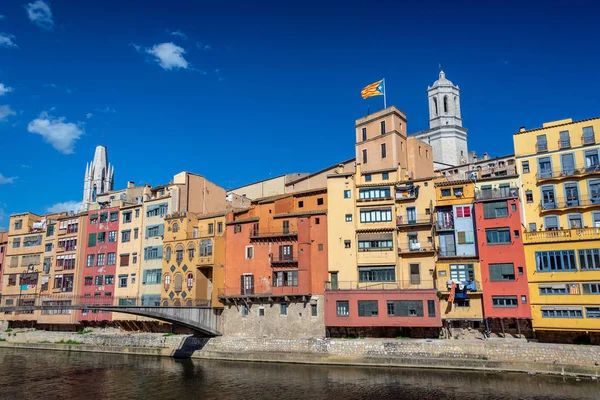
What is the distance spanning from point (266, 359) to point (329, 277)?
1041 centimetres

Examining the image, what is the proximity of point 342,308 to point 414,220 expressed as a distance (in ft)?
38.2

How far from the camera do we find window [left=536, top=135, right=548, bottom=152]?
48.2 metres

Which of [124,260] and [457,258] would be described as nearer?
[457,258]

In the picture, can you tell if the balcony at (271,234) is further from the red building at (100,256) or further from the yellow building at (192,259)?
the red building at (100,256)

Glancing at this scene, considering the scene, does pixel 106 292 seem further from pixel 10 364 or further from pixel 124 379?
pixel 124 379

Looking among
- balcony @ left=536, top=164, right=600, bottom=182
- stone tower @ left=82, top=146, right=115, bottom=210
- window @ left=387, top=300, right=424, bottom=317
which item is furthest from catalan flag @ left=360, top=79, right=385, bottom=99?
stone tower @ left=82, top=146, right=115, bottom=210

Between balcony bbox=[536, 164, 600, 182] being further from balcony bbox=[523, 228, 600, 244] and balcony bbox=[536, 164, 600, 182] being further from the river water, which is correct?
the river water

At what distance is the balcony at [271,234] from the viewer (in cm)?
5425

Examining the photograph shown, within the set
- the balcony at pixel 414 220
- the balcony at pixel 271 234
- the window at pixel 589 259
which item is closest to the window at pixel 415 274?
the balcony at pixel 414 220

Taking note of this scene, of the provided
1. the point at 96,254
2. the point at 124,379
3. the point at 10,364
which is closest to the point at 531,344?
the point at 124,379

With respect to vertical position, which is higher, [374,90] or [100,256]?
[374,90]

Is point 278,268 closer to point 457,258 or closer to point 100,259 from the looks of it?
point 457,258

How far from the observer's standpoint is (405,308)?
4700 cm

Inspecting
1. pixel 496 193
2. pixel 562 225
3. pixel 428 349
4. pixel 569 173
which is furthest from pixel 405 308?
pixel 569 173
